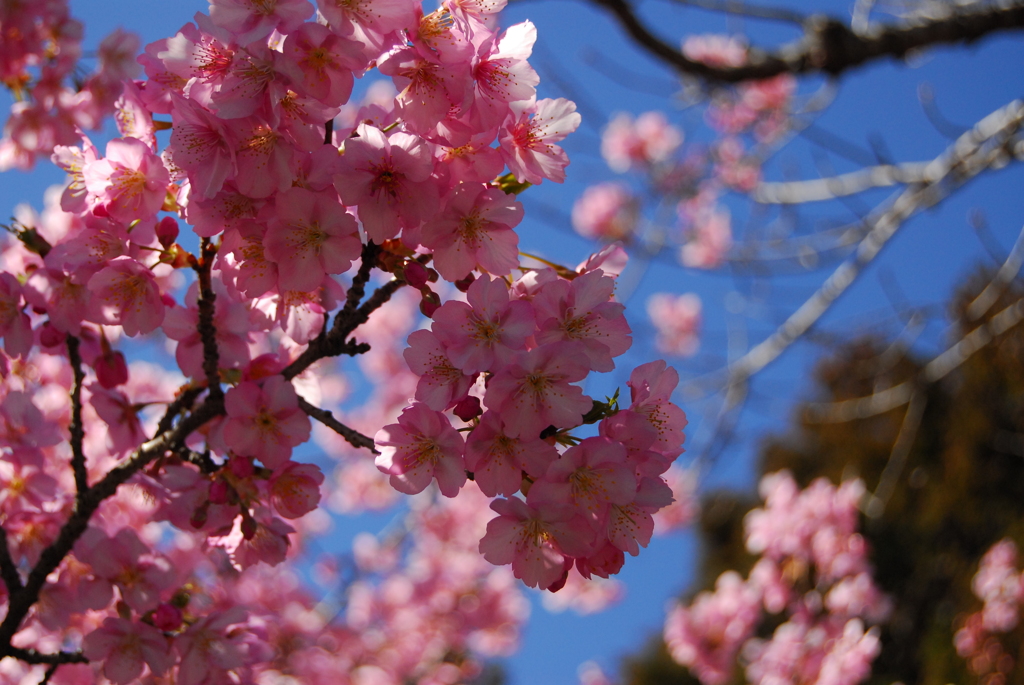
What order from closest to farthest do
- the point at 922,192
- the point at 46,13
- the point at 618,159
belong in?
the point at 46,13 < the point at 922,192 < the point at 618,159

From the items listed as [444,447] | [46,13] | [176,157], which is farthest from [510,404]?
[46,13]

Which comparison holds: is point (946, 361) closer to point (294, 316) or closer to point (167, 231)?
point (294, 316)

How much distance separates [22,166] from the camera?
1.78 meters

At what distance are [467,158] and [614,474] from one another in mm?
439

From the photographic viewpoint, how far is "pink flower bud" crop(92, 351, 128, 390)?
3.99 feet

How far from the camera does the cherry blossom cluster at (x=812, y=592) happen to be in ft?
12.6

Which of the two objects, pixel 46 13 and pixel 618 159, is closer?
pixel 46 13

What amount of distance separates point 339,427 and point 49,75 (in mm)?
1290

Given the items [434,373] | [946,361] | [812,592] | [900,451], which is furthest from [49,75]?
[812,592]

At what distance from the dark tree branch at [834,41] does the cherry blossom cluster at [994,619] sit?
5.13 metres

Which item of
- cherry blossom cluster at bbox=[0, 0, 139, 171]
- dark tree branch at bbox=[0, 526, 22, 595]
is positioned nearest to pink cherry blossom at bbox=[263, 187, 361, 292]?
dark tree branch at bbox=[0, 526, 22, 595]

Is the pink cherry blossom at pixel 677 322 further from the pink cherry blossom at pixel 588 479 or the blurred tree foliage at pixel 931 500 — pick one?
the pink cherry blossom at pixel 588 479

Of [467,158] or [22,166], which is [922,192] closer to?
[467,158]

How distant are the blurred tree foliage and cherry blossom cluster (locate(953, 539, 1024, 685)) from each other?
703 millimetres
